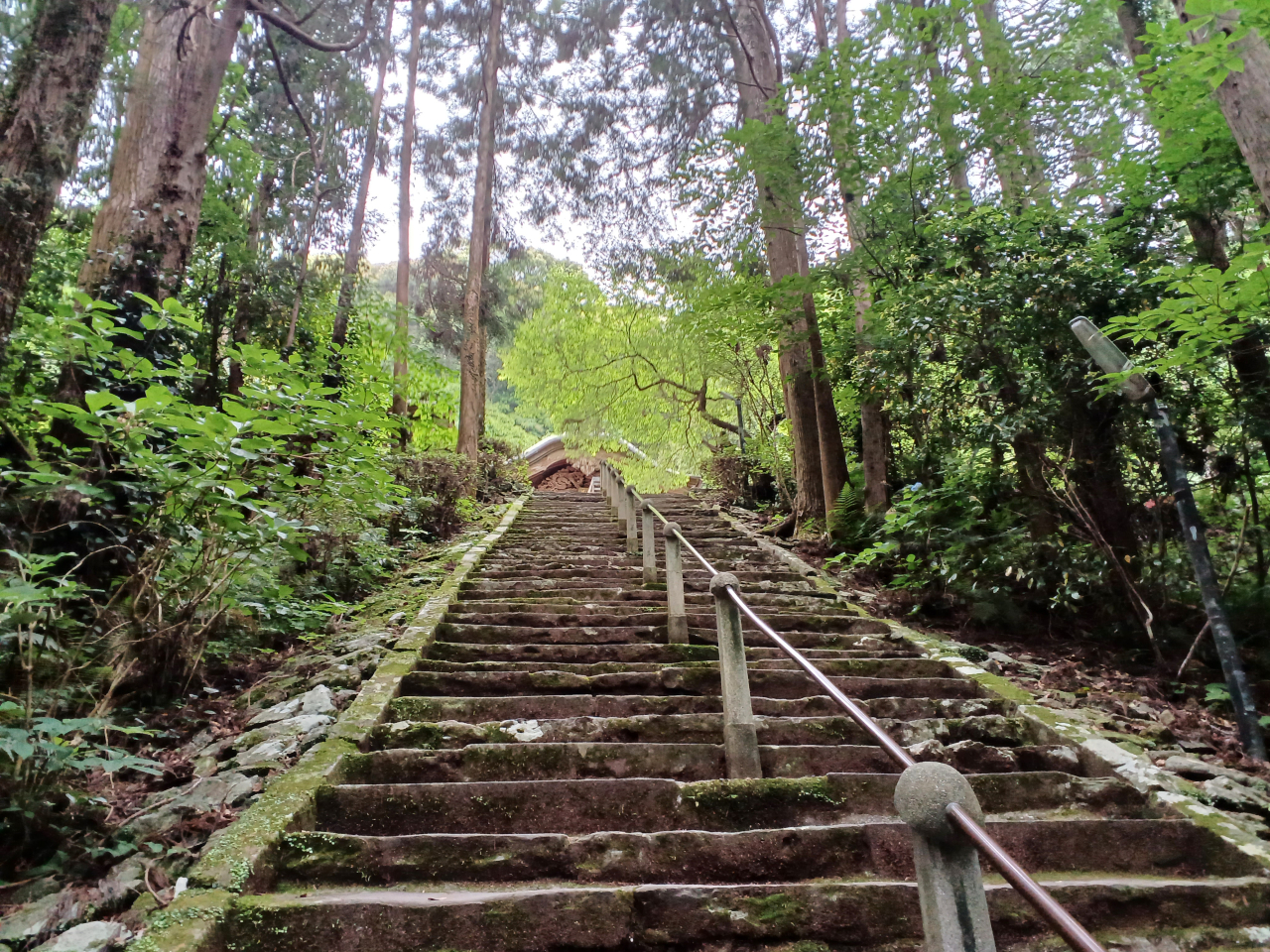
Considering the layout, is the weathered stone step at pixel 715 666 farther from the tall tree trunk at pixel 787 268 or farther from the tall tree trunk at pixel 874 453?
the tall tree trunk at pixel 787 268

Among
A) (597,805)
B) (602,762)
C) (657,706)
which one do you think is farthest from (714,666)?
(597,805)

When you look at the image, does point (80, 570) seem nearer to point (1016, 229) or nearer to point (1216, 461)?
point (1016, 229)

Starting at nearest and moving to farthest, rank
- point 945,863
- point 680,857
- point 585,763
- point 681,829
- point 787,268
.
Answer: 1. point 945,863
2. point 680,857
3. point 681,829
4. point 585,763
5. point 787,268

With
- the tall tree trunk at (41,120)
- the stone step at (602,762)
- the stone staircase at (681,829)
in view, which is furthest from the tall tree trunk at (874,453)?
the tall tree trunk at (41,120)

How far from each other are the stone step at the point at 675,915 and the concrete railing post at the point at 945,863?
1.18 meters

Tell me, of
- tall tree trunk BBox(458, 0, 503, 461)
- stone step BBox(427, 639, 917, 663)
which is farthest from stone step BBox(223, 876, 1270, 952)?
tall tree trunk BBox(458, 0, 503, 461)

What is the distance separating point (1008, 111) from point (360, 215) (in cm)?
985

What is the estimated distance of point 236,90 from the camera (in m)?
8.36

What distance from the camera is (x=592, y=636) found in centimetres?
501

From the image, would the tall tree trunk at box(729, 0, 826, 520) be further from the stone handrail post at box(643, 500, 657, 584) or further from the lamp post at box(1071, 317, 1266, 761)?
the lamp post at box(1071, 317, 1266, 761)

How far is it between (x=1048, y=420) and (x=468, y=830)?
15.1ft

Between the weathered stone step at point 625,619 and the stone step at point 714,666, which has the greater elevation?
the weathered stone step at point 625,619

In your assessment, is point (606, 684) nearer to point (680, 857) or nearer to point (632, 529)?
point (680, 857)

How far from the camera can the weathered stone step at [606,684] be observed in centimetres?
416
